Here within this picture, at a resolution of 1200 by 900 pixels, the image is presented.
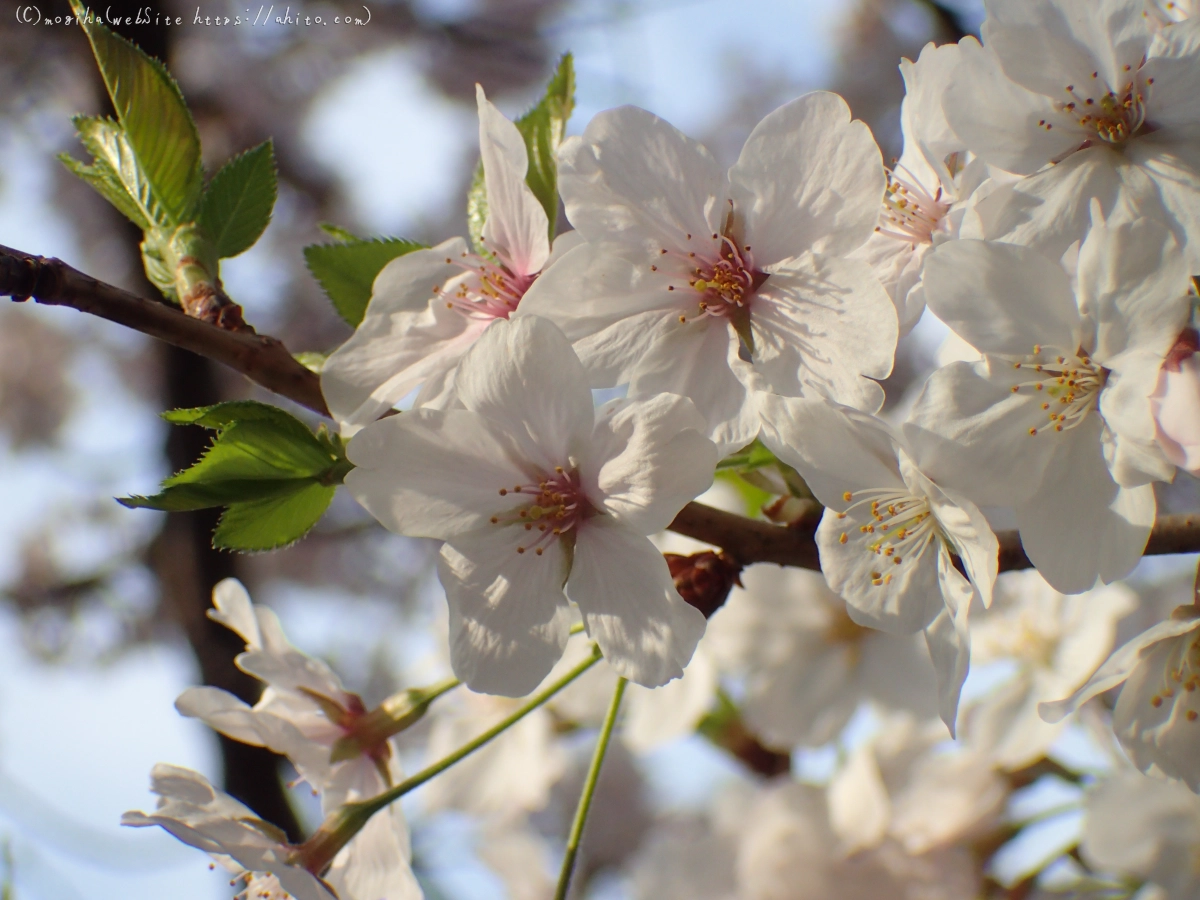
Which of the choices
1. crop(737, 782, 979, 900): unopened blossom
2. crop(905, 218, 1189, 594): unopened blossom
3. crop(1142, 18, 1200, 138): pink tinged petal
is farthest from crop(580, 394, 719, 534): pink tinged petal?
crop(737, 782, 979, 900): unopened blossom

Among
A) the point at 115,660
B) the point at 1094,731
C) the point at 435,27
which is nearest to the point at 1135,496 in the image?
the point at 1094,731

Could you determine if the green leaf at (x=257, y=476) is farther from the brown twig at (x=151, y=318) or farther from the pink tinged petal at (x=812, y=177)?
the pink tinged petal at (x=812, y=177)

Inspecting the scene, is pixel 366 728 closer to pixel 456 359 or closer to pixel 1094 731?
pixel 456 359

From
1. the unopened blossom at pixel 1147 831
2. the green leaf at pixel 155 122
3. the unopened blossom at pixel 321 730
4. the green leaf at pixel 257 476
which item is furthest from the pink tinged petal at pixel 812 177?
the unopened blossom at pixel 1147 831

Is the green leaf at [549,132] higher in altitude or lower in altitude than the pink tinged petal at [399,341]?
higher

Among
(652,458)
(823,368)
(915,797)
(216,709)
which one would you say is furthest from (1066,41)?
(915,797)

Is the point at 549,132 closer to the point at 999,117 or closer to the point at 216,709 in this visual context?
the point at 999,117
